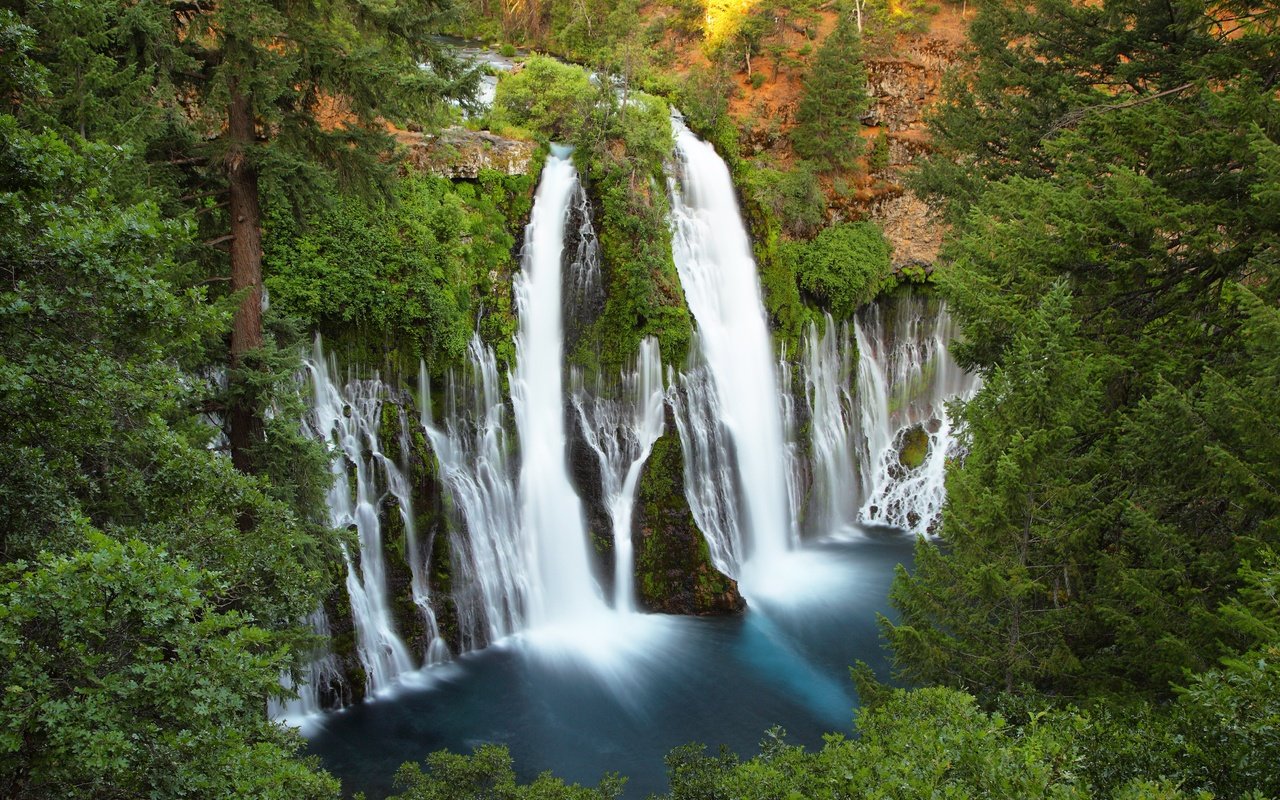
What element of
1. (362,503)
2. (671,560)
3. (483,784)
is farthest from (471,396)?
(483,784)

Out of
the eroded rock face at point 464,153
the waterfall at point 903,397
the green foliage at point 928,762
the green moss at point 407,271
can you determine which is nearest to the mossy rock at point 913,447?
the waterfall at point 903,397

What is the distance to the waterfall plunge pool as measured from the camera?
12055 mm

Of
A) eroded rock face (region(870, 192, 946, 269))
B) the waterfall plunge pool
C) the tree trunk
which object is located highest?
eroded rock face (region(870, 192, 946, 269))

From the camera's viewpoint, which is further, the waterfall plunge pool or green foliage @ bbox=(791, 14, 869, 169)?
green foliage @ bbox=(791, 14, 869, 169)

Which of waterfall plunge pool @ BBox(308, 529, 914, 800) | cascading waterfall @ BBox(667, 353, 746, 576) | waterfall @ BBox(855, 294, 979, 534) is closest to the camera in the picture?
waterfall plunge pool @ BBox(308, 529, 914, 800)

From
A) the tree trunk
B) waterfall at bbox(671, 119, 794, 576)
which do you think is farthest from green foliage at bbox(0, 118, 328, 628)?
waterfall at bbox(671, 119, 794, 576)

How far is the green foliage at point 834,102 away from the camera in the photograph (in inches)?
869

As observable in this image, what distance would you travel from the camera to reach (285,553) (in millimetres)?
6711

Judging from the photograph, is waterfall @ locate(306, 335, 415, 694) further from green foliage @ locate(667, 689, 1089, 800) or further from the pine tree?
the pine tree

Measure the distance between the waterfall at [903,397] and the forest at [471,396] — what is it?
7303 mm

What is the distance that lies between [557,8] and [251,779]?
29503mm

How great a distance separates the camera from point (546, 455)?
52.4 feet

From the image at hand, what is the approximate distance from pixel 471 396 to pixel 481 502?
212cm

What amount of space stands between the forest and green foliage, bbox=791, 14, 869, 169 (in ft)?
26.2
